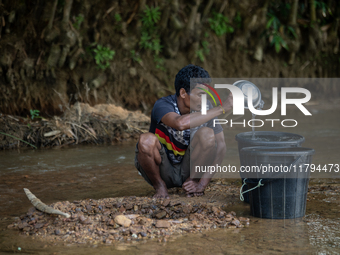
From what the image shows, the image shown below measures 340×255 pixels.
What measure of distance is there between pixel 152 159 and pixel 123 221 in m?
0.71

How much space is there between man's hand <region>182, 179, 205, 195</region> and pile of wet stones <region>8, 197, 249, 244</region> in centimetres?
29

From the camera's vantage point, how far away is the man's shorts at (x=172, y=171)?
342 cm

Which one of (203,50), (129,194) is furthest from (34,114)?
(129,194)

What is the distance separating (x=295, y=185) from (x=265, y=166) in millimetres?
272

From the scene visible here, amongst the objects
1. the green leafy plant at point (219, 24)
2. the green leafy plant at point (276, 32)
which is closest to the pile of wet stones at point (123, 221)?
the green leafy plant at point (219, 24)

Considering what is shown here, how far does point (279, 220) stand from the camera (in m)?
2.88

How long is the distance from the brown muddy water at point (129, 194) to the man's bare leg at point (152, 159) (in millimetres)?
316

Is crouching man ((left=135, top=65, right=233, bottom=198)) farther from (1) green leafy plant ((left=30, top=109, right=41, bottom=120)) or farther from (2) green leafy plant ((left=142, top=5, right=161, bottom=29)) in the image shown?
(2) green leafy plant ((left=142, top=5, right=161, bottom=29))

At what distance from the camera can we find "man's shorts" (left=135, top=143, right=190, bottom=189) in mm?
3423

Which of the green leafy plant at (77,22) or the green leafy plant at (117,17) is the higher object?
the green leafy plant at (117,17)

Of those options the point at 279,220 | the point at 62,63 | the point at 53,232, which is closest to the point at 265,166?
the point at 279,220

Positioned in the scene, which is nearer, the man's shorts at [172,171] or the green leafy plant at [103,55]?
the man's shorts at [172,171]

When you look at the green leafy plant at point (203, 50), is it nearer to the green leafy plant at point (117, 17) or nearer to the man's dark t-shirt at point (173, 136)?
the green leafy plant at point (117, 17)

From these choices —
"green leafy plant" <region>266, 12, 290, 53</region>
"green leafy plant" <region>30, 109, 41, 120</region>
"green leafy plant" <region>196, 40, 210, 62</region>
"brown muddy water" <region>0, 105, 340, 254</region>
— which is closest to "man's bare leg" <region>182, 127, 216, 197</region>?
"brown muddy water" <region>0, 105, 340, 254</region>
